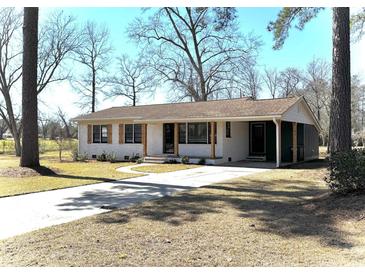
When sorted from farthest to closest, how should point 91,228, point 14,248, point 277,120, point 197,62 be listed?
1. point 197,62
2. point 277,120
3. point 91,228
4. point 14,248

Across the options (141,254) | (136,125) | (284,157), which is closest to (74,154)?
(136,125)

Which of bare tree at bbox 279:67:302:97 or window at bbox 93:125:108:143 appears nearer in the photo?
window at bbox 93:125:108:143

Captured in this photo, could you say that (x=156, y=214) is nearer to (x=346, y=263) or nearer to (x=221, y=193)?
(x=221, y=193)

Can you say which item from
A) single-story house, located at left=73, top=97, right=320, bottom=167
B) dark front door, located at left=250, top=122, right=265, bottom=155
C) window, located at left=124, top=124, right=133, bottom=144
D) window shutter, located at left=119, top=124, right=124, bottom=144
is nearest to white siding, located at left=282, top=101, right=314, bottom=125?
single-story house, located at left=73, top=97, right=320, bottom=167

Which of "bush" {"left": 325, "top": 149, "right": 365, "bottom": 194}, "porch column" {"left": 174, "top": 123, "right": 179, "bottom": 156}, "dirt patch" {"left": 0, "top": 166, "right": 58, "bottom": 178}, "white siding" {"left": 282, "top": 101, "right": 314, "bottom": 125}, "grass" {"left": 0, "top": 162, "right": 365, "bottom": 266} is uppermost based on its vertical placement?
"white siding" {"left": 282, "top": 101, "right": 314, "bottom": 125}

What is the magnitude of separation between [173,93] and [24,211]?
30.6 metres

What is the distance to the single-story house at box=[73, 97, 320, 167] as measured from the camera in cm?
1806

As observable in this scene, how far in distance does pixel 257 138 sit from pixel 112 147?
9.34 metres

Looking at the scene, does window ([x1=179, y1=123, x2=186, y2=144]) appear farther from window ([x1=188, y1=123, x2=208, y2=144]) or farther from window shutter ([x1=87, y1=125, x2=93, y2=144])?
window shutter ([x1=87, y1=125, x2=93, y2=144])

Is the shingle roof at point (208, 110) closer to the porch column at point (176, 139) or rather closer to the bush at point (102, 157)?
the porch column at point (176, 139)

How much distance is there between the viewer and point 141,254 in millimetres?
4305

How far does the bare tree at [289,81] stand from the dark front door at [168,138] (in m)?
29.6

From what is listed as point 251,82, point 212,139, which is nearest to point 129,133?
point 212,139

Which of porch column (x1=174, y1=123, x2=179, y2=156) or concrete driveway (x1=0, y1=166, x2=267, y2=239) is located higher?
porch column (x1=174, y1=123, x2=179, y2=156)
